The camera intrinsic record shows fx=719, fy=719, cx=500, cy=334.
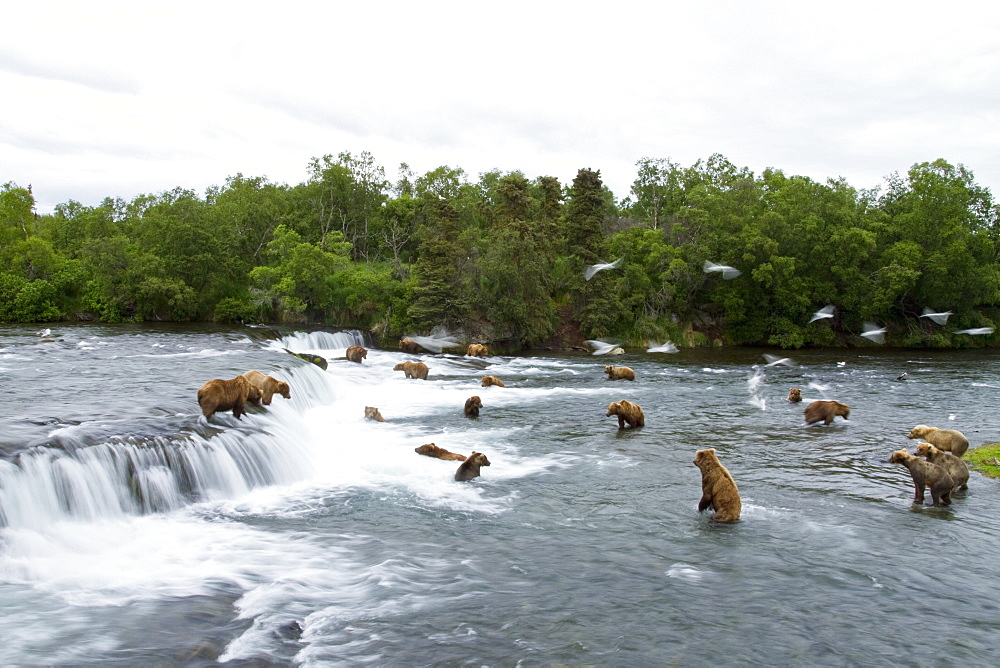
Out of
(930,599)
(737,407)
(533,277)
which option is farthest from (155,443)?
(533,277)

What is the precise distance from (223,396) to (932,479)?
529 inches

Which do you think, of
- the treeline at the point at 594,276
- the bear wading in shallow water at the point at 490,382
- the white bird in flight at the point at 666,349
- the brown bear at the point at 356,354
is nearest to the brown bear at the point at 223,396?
the bear wading in shallow water at the point at 490,382

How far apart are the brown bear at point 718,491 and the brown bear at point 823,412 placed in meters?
9.14

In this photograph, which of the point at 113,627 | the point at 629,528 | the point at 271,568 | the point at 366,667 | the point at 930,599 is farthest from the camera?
the point at 629,528

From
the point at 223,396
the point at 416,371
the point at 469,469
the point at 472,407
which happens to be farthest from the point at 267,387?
the point at 416,371

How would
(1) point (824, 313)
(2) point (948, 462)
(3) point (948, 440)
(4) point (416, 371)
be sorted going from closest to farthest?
(2) point (948, 462) → (3) point (948, 440) → (4) point (416, 371) → (1) point (824, 313)

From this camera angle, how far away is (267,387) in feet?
60.4

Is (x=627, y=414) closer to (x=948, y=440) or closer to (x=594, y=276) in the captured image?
(x=948, y=440)

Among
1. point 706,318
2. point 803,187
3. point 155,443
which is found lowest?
point 155,443

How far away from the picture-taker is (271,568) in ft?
30.4

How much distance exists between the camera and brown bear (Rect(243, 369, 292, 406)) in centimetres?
1772

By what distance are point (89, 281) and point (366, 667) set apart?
1791 inches

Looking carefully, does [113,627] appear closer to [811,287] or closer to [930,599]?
[930,599]

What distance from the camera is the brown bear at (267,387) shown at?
17.7 meters
